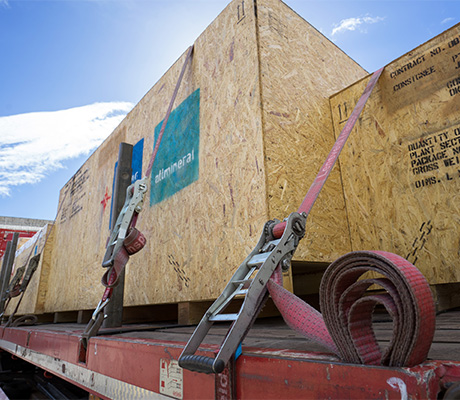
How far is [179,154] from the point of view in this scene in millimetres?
3871

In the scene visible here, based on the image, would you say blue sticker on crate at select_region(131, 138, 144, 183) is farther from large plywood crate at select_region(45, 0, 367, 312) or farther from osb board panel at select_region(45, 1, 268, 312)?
large plywood crate at select_region(45, 0, 367, 312)

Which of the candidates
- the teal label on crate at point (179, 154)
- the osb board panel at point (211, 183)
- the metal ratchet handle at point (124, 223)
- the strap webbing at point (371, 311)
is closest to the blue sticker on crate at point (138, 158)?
Answer: the osb board panel at point (211, 183)

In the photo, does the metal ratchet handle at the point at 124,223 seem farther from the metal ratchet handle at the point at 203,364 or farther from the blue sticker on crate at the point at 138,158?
the blue sticker on crate at the point at 138,158

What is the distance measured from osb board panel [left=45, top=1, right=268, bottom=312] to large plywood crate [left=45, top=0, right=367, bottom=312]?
0.5 inches

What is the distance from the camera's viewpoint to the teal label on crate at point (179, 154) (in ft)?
11.9

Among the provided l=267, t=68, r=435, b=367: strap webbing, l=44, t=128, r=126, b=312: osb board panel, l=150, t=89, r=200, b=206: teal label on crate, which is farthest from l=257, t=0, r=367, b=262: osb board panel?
l=44, t=128, r=126, b=312: osb board panel

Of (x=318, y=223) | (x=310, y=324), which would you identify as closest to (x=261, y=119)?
(x=318, y=223)

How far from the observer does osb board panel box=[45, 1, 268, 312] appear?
284 centimetres

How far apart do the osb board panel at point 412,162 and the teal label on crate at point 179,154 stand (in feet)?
5.24

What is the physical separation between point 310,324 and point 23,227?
21627 millimetres

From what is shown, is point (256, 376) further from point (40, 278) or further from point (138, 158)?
point (40, 278)

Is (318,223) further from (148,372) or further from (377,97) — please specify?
(148,372)

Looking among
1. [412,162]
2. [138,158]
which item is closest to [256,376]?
[412,162]

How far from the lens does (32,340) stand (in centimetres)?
317
